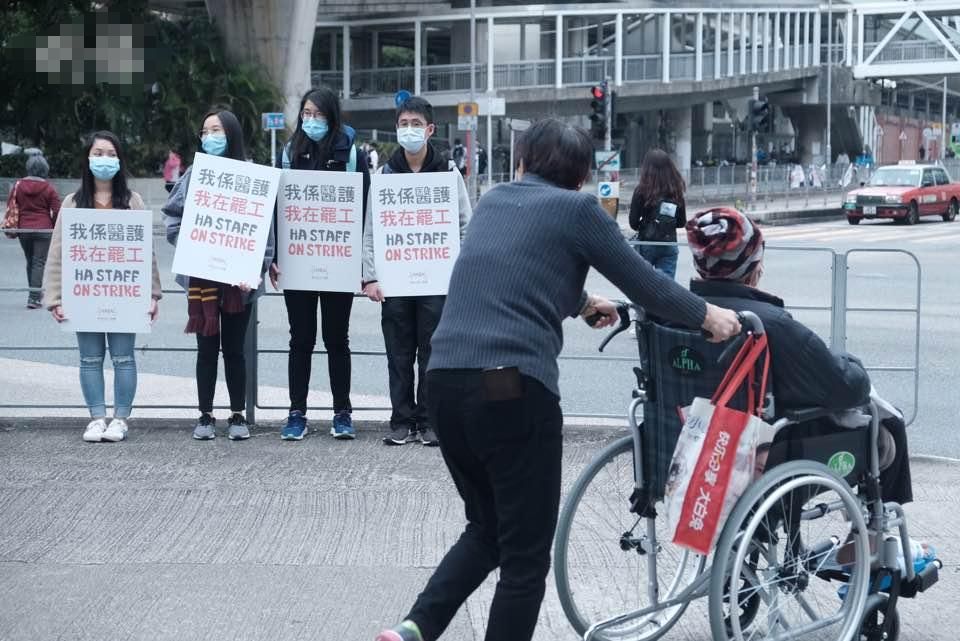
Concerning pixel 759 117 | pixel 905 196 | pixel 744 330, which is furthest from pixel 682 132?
pixel 744 330

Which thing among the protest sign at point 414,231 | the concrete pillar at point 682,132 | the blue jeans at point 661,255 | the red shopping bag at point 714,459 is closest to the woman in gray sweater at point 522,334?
the red shopping bag at point 714,459

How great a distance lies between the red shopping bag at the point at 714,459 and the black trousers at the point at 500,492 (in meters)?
0.39

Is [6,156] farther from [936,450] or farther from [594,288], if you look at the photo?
[936,450]

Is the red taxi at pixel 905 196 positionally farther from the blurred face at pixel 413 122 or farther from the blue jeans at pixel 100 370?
the blue jeans at pixel 100 370

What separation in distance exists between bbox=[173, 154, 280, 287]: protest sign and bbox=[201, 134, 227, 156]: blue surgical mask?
0.43 ft

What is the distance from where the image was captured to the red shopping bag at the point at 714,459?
13.9ft

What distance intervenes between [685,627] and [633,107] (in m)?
57.6

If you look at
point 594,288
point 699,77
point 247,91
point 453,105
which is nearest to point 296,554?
point 594,288

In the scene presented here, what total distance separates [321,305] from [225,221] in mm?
719

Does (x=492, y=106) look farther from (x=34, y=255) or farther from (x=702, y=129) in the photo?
(x=702, y=129)

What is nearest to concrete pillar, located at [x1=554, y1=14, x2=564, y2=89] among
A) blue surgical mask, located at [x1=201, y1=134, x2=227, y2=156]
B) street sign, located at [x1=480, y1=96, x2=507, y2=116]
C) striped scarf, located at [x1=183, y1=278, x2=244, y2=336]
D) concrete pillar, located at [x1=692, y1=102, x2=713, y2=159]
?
concrete pillar, located at [x1=692, y1=102, x2=713, y2=159]

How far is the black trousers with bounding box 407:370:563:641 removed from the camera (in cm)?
407

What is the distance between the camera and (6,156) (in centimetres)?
4125

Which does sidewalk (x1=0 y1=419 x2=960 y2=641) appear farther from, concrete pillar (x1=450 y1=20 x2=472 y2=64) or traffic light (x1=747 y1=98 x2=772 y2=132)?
concrete pillar (x1=450 y1=20 x2=472 y2=64)
